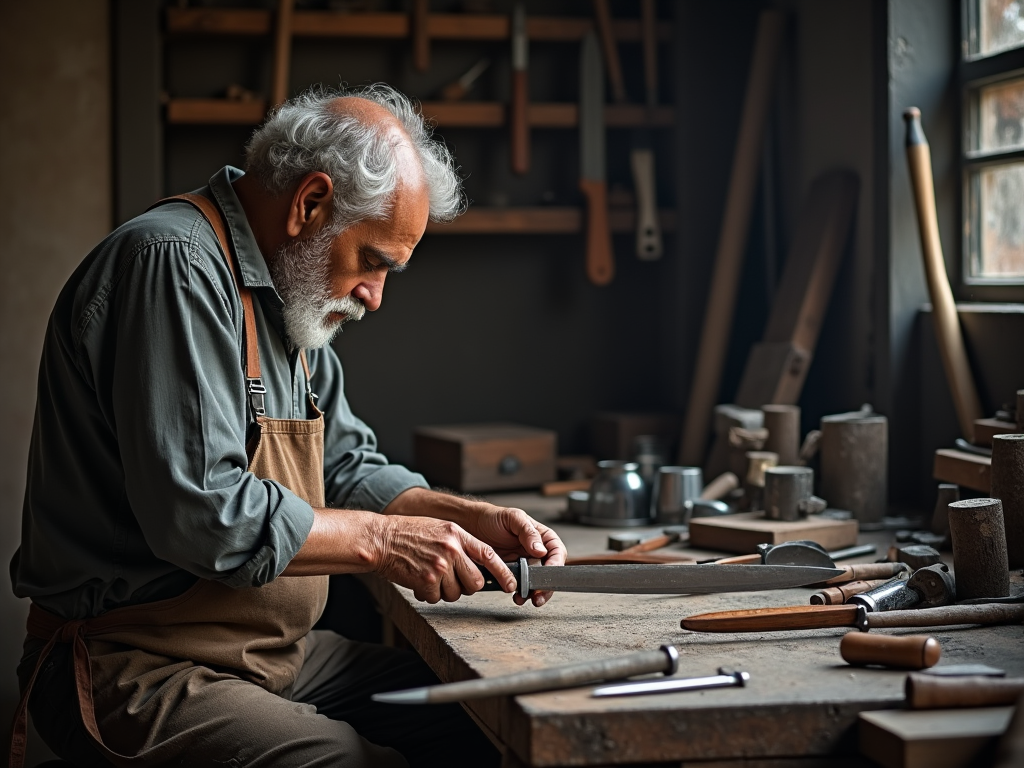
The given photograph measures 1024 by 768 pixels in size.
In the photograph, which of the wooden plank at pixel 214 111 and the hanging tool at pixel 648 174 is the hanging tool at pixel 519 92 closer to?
the hanging tool at pixel 648 174

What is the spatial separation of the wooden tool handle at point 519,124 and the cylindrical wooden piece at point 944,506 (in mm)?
2016

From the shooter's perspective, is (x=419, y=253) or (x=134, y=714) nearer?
(x=134, y=714)

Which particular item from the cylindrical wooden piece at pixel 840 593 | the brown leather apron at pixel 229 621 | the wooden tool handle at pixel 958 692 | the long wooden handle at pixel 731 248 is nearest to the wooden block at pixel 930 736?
the wooden tool handle at pixel 958 692

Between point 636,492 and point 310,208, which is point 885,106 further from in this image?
point 310,208

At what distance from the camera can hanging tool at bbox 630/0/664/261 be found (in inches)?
161

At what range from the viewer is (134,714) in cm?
195

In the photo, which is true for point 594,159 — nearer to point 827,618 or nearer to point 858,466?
point 858,466

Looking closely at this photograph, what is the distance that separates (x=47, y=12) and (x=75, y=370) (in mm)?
2481

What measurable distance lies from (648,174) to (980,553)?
2429mm

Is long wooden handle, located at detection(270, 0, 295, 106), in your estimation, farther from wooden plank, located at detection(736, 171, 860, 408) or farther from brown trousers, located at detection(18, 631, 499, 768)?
brown trousers, located at detection(18, 631, 499, 768)

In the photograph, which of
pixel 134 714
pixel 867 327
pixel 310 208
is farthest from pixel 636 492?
pixel 134 714

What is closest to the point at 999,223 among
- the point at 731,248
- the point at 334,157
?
the point at 731,248

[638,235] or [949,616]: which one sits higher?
[638,235]

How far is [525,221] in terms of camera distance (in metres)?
4.01
